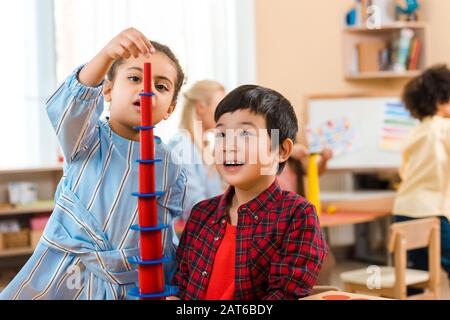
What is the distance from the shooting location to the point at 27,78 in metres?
1.65

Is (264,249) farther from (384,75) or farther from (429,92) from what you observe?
(384,75)

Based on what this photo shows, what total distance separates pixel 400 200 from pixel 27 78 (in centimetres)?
116

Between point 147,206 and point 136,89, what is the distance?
16 centimetres

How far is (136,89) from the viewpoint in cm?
57

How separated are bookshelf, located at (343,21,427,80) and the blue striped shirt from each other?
7.85ft

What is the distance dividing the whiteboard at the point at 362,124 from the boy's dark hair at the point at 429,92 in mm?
732

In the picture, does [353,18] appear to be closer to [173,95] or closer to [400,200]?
[400,200]

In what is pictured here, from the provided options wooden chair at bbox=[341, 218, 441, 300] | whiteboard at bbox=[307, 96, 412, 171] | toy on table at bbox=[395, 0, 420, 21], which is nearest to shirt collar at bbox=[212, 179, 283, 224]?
wooden chair at bbox=[341, 218, 441, 300]

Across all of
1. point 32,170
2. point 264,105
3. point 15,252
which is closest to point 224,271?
point 264,105

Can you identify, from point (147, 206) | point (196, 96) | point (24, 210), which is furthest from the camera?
point (24, 210)

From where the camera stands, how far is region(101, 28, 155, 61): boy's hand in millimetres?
481

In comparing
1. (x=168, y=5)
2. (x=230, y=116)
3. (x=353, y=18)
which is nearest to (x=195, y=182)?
(x=168, y=5)

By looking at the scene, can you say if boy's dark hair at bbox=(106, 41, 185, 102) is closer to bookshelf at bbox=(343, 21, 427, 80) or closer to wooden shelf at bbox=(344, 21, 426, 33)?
wooden shelf at bbox=(344, 21, 426, 33)

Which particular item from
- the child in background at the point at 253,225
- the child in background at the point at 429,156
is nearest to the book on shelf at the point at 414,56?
the child in background at the point at 429,156
